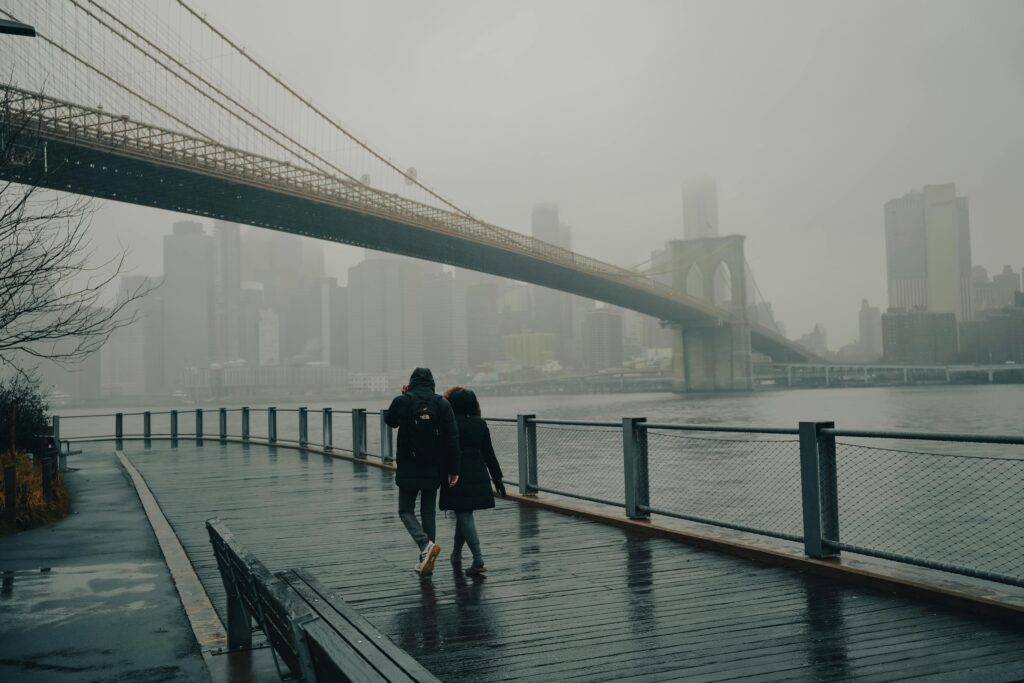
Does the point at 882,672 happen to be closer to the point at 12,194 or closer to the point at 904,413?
the point at 12,194

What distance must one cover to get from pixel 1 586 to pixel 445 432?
3.12 m

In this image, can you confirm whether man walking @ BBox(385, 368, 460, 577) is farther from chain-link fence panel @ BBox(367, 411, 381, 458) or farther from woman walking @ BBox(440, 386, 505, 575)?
chain-link fence panel @ BBox(367, 411, 381, 458)

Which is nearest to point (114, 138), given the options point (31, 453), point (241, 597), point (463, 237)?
point (463, 237)

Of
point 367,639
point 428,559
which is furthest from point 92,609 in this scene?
point 367,639

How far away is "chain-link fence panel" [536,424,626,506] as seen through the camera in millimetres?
14636

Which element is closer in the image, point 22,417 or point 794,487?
point 22,417

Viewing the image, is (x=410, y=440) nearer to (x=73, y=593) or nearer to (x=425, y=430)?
(x=425, y=430)

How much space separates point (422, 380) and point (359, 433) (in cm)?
948

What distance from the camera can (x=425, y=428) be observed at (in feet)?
19.1

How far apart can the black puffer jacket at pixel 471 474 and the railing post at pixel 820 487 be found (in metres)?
2.00

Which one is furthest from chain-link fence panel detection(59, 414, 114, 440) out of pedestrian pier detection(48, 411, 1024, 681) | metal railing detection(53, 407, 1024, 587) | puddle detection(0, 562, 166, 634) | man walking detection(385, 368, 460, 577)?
man walking detection(385, 368, 460, 577)

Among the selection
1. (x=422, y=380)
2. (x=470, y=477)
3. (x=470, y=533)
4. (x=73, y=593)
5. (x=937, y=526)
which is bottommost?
(x=937, y=526)

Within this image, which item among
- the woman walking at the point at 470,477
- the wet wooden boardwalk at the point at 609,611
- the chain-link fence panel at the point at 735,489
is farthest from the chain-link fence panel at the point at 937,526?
the woman walking at the point at 470,477

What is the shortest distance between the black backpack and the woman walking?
19 centimetres
